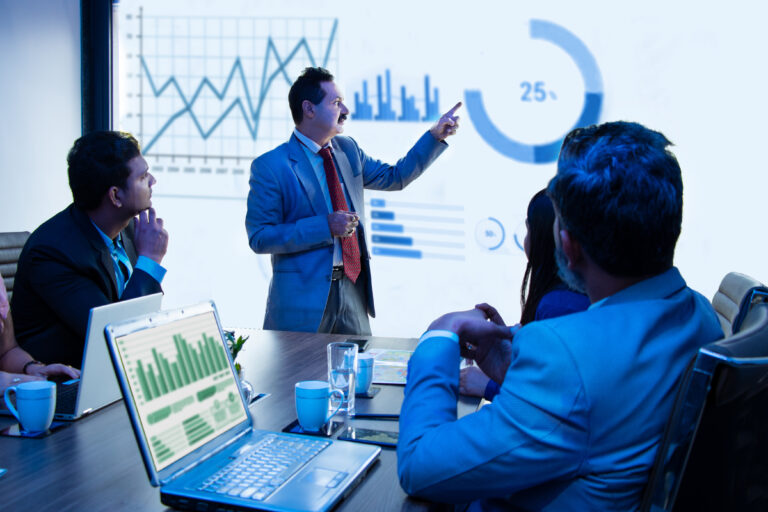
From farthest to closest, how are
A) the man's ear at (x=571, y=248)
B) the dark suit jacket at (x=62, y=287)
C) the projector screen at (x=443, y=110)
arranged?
1. the projector screen at (x=443, y=110)
2. the dark suit jacket at (x=62, y=287)
3. the man's ear at (x=571, y=248)

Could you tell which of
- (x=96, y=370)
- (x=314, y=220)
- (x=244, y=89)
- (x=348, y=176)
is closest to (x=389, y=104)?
(x=348, y=176)

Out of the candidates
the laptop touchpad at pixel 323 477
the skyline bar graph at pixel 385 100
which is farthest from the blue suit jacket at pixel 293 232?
the laptop touchpad at pixel 323 477

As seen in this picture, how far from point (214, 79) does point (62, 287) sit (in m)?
2.44

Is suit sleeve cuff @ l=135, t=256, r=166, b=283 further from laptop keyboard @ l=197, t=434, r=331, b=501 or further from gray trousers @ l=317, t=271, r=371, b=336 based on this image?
gray trousers @ l=317, t=271, r=371, b=336

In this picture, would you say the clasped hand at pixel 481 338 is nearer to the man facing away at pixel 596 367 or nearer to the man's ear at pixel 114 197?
the man facing away at pixel 596 367

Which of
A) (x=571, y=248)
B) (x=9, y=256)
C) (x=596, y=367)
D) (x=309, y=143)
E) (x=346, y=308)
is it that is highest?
(x=309, y=143)

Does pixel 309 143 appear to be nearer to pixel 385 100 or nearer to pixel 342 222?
pixel 342 222

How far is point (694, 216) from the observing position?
3.40 m

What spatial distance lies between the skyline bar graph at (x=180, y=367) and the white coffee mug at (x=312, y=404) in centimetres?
18

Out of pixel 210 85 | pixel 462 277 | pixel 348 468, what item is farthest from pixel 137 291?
pixel 210 85

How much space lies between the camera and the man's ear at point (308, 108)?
3115 mm

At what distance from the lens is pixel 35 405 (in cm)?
133

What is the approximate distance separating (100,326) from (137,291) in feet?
1.75

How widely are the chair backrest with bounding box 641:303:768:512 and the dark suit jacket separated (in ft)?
4.92
